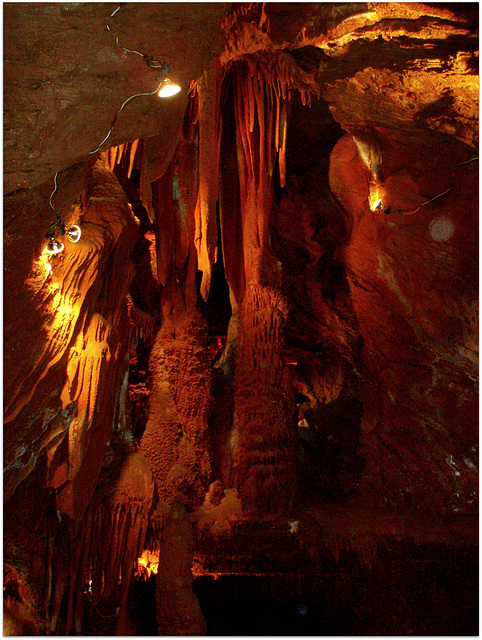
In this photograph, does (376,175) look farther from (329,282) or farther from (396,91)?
(329,282)

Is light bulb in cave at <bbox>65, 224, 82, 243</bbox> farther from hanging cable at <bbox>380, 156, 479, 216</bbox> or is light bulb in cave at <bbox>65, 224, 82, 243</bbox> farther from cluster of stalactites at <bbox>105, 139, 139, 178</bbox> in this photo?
hanging cable at <bbox>380, 156, 479, 216</bbox>

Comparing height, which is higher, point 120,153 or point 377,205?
point 120,153

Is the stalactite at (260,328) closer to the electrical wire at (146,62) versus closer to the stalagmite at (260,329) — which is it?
the stalagmite at (260,329)

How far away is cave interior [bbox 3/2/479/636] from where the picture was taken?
2.38m

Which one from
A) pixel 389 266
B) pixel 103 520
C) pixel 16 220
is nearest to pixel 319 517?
pixel 103 520

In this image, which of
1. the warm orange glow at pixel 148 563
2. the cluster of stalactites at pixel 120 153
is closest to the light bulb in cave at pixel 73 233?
the cluster of stalactites at pixel 120 153

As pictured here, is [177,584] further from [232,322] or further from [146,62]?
[146,62]

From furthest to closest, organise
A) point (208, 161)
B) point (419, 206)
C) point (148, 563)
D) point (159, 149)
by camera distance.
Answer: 1. point (148, 563)
2. point (208, 161)
3. point (419, 206)
4. point (159, 149)

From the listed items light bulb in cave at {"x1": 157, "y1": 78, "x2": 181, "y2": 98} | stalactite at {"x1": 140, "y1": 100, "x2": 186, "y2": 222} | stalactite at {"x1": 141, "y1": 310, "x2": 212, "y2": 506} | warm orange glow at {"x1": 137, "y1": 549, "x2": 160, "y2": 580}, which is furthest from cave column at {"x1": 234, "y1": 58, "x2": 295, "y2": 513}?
light bulb in cave at {"x1": 157, "y1": 78, "x2": 181, "y2": 98}

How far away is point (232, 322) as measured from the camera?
21.5ft

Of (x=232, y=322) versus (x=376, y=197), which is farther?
(x=232, y=322)

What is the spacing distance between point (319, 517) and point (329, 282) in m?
3.98

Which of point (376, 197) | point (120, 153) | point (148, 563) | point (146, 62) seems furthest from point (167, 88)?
point (148, 563)

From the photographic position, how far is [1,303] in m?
2.43
